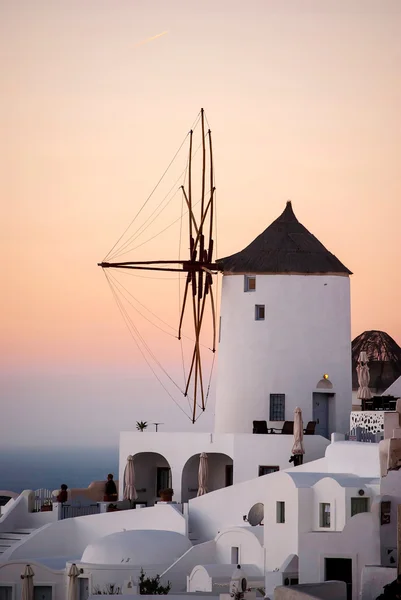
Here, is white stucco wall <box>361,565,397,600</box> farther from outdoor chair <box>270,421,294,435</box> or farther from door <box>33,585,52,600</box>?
outdoor chair <box>270,421,294,435</box>

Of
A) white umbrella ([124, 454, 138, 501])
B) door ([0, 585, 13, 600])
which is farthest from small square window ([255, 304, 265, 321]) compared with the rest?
door ([0, 585, 13, 600])

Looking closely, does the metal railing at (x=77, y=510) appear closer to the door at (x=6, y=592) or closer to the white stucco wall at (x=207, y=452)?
the white stucco wall at (x=207, y=452)

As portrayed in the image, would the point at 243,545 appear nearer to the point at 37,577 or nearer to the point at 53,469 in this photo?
the point at 37,577

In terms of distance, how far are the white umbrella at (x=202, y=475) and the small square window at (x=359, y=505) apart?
7806mm

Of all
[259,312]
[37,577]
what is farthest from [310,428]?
[37,577]

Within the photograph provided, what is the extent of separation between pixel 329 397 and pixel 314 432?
5.55 ft

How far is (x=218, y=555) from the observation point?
40.2 metres

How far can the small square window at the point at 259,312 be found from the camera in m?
47.0

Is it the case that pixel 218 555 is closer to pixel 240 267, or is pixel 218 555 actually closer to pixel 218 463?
pixel 218 463

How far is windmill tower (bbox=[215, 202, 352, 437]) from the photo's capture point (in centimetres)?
4647

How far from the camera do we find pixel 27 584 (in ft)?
130

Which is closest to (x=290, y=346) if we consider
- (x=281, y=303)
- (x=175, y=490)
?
(x=281, y=303)

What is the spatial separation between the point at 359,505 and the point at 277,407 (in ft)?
30.8

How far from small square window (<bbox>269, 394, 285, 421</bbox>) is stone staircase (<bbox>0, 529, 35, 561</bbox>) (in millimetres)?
7167
